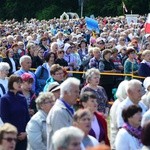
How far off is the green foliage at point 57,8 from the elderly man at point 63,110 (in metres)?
52.2

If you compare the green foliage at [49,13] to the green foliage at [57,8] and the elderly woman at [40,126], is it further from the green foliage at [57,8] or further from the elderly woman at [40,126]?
the elderly woman at [40,126]

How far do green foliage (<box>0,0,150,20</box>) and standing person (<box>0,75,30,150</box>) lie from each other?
50.8 metres

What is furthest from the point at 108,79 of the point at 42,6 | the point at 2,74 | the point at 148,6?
the point at 42,6

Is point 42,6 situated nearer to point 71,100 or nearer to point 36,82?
point 36,82

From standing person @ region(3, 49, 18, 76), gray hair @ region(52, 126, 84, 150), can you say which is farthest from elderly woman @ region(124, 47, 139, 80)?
gray hair @ region(52, 126, 84, 150)

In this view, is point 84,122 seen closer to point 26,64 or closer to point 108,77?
point 26,64

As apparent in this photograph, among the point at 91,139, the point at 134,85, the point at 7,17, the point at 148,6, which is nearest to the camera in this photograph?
the point at 91,139

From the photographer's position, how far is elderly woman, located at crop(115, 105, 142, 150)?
8797 mm

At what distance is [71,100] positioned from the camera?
30.9 ft

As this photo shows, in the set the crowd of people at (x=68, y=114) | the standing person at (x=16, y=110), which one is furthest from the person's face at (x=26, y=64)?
the standing person at (x=16, y=110)

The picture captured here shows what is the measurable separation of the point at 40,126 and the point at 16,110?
909mm

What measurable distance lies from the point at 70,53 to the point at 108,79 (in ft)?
6.75

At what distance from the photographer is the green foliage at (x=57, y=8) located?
204 feet

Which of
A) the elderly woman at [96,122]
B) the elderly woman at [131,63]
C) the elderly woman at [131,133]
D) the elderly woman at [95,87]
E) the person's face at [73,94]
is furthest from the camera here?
the elderly woman at [131,63]
